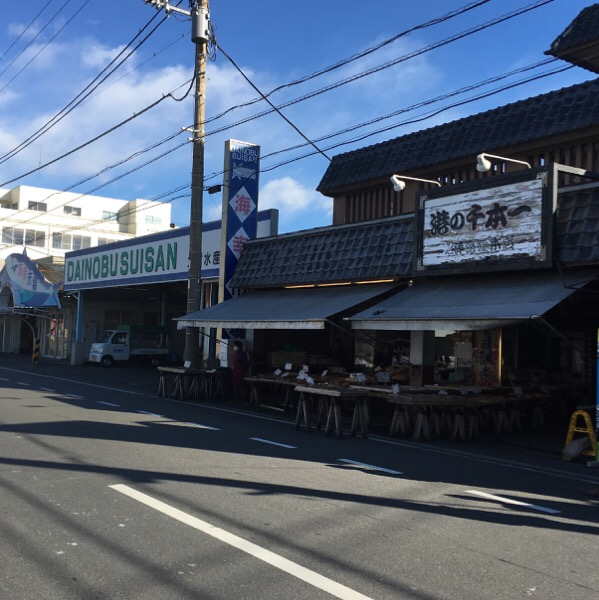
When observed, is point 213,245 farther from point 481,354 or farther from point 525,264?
point 525,264

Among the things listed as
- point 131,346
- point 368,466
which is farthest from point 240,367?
point 131,346

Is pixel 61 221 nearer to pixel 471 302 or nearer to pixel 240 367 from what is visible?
pixel 240 367

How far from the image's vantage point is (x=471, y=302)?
11.6 metres

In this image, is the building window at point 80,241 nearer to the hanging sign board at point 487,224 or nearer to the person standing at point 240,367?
the person standing at point 240,367

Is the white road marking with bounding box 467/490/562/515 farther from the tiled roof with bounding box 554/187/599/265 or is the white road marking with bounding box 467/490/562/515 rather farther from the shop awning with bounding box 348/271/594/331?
the tiled roof with bounding box 554/187/599/265

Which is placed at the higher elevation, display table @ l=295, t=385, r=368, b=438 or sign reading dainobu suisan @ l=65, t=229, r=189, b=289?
sign reading dainobu suisan @ l=65, t=229, r=189, b=289

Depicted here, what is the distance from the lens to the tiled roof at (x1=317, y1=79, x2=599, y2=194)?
46.9 feet

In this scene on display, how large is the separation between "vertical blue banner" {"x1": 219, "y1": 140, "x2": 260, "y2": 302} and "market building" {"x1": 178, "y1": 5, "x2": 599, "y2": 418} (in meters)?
0.43

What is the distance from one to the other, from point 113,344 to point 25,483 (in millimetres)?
26697

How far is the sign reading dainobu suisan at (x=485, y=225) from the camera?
1141 centimetres

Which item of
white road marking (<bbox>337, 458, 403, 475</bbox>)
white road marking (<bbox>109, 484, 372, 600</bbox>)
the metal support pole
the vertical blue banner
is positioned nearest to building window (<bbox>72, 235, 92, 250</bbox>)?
Answer: the vertical blue banner

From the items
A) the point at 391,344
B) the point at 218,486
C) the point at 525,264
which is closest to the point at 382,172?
the point at 391,344

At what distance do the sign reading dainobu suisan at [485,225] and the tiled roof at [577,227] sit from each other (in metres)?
0.33

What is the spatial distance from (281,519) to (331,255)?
10701 mm
